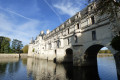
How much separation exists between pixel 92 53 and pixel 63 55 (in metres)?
10.8

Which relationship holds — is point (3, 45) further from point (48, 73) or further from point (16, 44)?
point (48, 73)

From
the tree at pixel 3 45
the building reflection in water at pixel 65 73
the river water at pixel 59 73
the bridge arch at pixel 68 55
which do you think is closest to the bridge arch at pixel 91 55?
the river water at pixel 59 73

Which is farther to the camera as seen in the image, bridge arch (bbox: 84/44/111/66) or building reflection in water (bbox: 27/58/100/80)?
bridge arch (bbox: 84/44/111/66)

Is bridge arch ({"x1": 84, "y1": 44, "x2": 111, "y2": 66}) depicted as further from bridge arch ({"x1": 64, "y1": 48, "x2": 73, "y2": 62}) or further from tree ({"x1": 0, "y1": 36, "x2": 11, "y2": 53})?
tree ({"x1": 0, "y1": 36, "x2": 11, "y2": 53})

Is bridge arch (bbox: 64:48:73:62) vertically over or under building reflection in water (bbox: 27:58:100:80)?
over

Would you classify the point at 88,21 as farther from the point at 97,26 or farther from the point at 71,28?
the point at 71,28

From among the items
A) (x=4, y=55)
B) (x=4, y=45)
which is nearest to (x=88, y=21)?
(x=4, y=55)

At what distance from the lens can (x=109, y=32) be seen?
52.4 ft

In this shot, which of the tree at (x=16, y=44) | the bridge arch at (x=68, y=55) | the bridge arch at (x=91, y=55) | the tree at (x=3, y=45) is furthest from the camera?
the tree at (x=16, y=44)

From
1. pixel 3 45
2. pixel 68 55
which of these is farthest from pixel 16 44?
pixel 68 55

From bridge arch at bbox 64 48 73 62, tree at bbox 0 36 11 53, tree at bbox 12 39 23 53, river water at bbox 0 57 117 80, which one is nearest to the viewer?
river water at bbox 0 57 117 80

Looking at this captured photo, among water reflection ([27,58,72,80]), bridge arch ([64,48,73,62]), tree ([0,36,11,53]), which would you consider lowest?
water reflection ([27,58,72,80])

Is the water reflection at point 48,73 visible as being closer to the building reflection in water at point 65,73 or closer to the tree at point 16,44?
the building reflection in water at point 65,73

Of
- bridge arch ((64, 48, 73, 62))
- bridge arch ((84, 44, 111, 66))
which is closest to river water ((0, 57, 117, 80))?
bridge arch ((84, 44, 111, 66))
